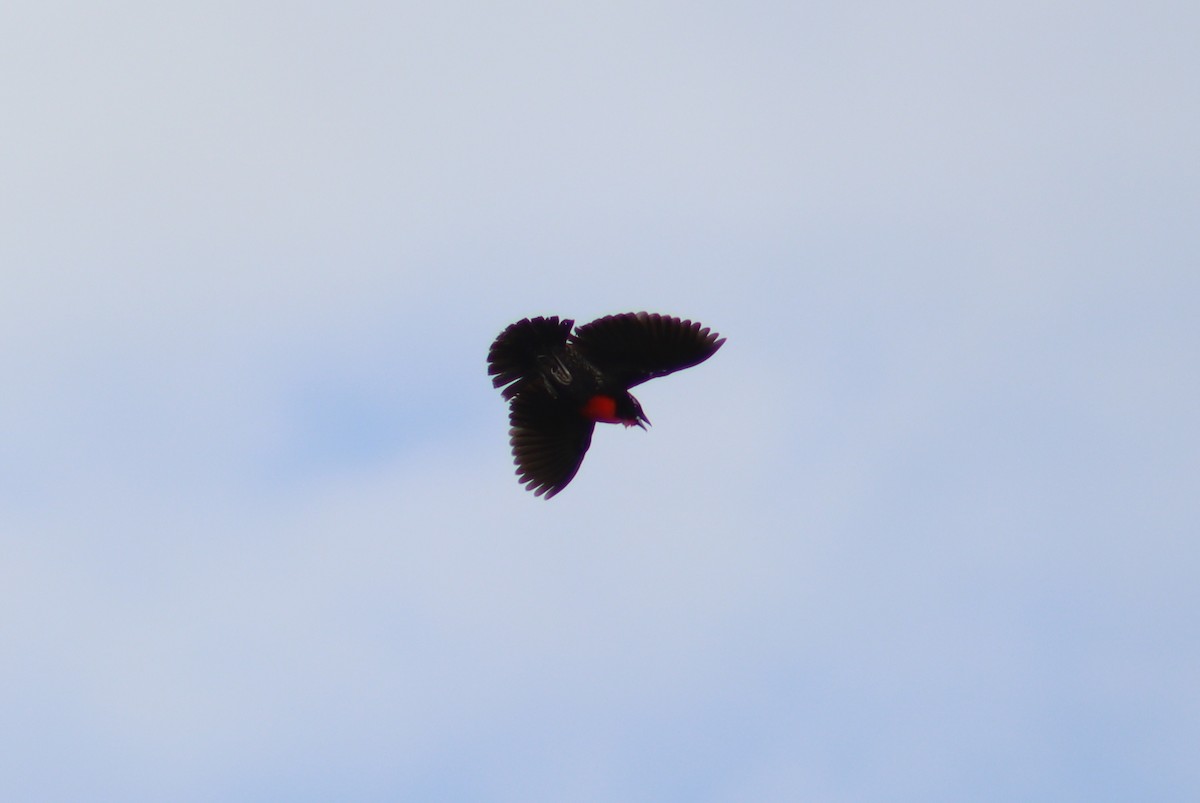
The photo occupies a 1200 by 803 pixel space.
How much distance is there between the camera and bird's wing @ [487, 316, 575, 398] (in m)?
17.1

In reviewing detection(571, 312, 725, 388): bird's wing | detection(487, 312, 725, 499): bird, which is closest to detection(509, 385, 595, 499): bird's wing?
detection(487, 312, 725, 499): bird

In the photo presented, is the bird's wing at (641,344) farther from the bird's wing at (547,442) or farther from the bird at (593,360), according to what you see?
the bird's wing at (547,442)

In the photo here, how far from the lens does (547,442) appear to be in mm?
18484

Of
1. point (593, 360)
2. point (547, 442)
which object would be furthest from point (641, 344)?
point (547, 442)

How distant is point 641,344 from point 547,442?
Result: 5.76ft

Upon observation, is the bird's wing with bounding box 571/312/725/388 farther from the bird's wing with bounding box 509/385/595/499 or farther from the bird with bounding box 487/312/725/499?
the bird's wing with bounding box 509/385/595/499

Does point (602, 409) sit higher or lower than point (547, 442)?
lower

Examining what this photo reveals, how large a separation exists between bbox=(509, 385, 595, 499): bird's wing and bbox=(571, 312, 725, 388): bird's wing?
810mm

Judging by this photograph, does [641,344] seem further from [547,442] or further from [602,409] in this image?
[547,442]

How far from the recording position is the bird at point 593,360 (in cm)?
1720

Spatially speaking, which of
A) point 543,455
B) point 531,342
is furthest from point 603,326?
point 543,455

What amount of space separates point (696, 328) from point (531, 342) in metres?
1.58

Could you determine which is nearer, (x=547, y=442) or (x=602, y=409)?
(x=602, y=409)

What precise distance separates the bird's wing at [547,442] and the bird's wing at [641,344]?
2.66 ft
